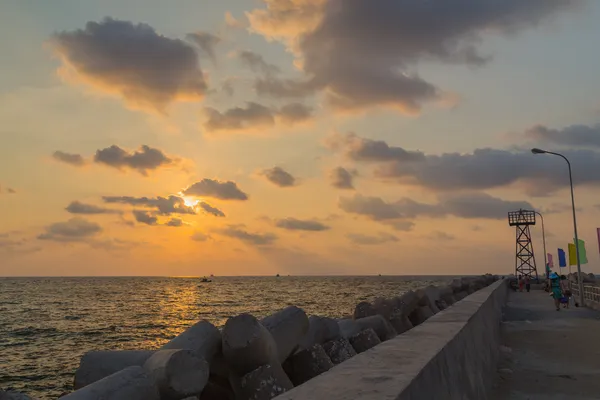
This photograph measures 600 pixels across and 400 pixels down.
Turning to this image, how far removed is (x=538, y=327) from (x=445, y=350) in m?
11.1

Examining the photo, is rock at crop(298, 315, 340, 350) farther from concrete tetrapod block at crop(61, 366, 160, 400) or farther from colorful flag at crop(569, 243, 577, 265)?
colorful flag at crop(569, 243, 577, 265)

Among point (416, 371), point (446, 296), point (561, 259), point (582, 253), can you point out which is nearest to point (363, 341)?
point (416, 371)

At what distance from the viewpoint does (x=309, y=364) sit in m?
5.55

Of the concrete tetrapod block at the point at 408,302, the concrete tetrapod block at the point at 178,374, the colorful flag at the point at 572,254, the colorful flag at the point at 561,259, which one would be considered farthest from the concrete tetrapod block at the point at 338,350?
the colorful flag at the point at 561,259

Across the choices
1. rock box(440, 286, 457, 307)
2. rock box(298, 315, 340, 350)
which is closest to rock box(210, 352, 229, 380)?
rock box(298, 315, 340, 350)

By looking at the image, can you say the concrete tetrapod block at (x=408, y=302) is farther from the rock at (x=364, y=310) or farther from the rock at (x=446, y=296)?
the rock at (x=446, y=296)

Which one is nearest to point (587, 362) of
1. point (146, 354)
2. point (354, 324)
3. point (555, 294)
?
point (354, 324)

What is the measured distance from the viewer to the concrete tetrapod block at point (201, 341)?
4.89 meters

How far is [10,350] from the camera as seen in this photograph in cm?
2727

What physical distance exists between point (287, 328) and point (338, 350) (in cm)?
81

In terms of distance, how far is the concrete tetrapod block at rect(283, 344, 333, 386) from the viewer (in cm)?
553

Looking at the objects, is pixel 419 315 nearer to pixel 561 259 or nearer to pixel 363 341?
pixel 363 341

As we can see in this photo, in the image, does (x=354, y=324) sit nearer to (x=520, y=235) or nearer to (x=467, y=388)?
(x=467, y=388)

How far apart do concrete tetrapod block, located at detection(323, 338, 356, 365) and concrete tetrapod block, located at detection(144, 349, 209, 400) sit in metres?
2.15
